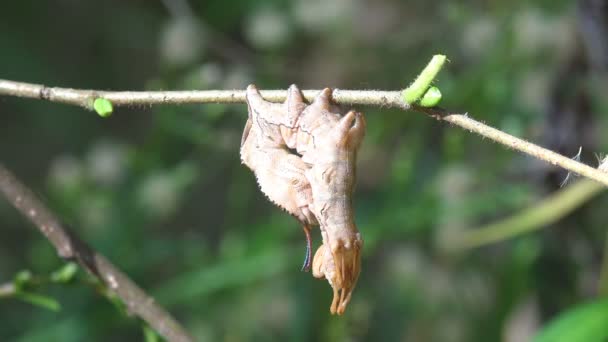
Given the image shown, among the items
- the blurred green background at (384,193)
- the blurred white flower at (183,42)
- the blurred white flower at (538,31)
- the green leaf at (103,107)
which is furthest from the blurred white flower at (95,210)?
the green leaf at (103,107)

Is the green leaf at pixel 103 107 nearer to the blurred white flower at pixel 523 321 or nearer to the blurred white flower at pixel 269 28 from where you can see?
the blurred white flower at pixel 523 321

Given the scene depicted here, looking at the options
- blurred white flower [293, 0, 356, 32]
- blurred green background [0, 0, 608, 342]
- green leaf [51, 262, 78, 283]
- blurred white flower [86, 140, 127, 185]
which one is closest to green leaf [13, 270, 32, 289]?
green leaf [51, 262, 78, 283]

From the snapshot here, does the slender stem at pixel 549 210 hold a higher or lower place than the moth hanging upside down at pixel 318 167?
lower

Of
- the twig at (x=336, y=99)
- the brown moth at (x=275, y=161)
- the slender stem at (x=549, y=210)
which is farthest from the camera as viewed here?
the slender stem at (x=549, y=210)

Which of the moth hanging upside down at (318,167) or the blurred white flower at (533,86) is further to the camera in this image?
the blurred white flower at (533,86)

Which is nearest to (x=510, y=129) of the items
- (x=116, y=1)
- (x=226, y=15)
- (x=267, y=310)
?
(x=267, y=310)

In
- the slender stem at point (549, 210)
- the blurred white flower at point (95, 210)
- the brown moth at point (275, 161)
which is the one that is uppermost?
the brown moth at point (275, 161)

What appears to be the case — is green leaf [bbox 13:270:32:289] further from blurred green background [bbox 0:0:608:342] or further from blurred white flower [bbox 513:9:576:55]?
blurred white flower [bbox 513:9:576:55]
